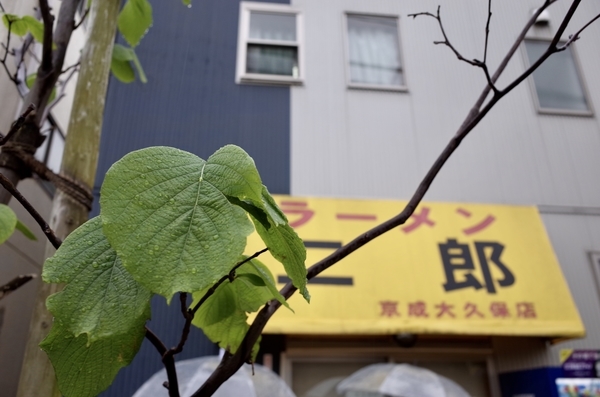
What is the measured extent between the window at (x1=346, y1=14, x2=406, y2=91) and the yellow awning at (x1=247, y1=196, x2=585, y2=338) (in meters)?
1.75

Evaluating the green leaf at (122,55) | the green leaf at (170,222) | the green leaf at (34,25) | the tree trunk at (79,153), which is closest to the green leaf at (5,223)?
the tree trunk at (79,153)

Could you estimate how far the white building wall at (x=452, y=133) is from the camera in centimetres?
470

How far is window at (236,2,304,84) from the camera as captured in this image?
5.14 meters

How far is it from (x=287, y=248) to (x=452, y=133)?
4.90 m

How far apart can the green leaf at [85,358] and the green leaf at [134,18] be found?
122cm

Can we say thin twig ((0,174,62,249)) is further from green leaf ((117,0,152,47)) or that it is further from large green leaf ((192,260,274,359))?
green leaf ((117,0,152,47))

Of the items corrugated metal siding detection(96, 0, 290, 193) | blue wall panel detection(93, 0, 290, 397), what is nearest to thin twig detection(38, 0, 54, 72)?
blue wall panel detection(93, 0, 290, 397)

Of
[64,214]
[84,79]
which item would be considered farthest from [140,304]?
[84,79]

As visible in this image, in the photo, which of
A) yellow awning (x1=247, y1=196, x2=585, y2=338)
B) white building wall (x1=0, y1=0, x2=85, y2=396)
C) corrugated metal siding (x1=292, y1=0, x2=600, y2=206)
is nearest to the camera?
white building wall (x1=0, y1=0, x2=85, y2=396)

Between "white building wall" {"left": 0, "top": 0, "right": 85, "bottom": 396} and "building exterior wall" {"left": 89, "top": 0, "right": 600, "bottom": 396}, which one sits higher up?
"building exterior wall" {"left": 89, "top": 0, "right": 600, "bottom": 396}

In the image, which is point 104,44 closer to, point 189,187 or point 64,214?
point 64,214

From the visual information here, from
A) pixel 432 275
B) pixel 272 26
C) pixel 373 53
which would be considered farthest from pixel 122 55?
pixel 373 53

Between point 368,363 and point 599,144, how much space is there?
3.60 metres

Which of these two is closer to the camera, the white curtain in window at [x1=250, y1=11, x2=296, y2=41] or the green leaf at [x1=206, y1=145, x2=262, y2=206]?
the green leaf at [x1=206, y1=145, x2=262, y2=206]
